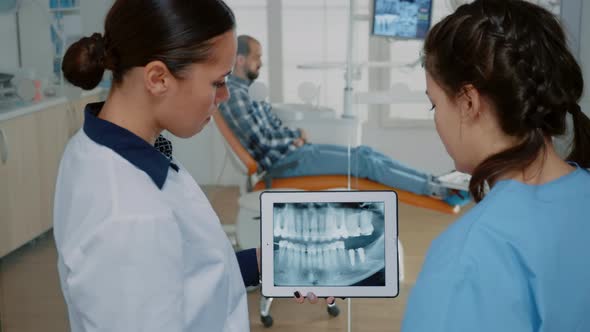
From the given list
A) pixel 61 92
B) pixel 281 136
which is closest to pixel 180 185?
pixel 281 136

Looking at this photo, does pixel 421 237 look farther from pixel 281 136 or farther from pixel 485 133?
pixel 485 133

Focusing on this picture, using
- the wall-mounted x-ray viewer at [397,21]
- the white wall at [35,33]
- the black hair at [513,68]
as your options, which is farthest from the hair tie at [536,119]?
the white wall at [35,33]

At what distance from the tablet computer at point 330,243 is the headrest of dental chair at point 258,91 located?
0.79 meters

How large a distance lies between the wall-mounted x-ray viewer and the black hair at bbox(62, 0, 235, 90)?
1500mm

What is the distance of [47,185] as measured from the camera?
2.80 meters

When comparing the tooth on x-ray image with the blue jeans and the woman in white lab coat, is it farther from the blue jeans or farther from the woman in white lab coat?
the blue jeans

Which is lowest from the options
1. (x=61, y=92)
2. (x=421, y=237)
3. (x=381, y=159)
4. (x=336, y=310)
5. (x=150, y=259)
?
(x=336, y=310)

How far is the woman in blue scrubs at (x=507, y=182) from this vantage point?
2.87ft

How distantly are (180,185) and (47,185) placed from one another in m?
1.75

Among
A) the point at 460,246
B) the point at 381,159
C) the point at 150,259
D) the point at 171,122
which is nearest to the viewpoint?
the point at 460,246

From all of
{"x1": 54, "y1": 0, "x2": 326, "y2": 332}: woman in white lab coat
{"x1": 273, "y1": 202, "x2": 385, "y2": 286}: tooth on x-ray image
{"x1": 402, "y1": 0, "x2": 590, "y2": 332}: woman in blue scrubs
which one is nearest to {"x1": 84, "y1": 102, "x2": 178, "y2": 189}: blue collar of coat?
{"x1": 54, "y1": 0, "x2": 326, "y2": 332}: woman in white lab coat

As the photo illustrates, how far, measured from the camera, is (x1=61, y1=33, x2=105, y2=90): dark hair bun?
1.22 m

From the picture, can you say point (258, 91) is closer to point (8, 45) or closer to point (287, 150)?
point (287, 150)

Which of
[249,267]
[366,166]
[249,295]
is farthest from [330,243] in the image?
[249,295]
